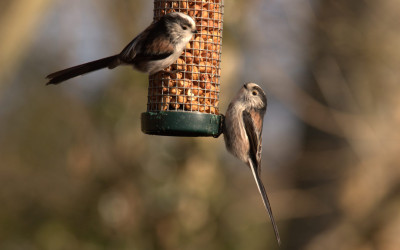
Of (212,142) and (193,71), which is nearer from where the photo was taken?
(193,71)

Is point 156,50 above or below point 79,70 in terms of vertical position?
above

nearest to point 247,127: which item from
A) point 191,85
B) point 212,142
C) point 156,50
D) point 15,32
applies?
point 191,85

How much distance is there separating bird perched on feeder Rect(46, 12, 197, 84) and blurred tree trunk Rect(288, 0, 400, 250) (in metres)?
4.36

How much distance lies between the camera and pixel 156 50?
4453mm

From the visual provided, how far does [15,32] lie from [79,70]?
229cm

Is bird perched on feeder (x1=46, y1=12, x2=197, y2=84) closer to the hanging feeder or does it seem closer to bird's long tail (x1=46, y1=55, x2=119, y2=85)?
bird's long tail (x1=46, y1=55, x2=119, y2=85)

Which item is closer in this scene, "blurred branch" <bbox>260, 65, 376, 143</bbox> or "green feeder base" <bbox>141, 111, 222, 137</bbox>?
"green feeder base" <bbox>141, 111, 222, 137</bbox>

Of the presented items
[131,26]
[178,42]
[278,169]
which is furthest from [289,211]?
[178,42]

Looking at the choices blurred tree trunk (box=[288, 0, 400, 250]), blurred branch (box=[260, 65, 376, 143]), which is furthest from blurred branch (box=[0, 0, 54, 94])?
blurred tree trunk (box=[288, 0, 400, 250])

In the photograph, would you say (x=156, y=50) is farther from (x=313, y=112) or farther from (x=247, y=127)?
(x=313, y=112)

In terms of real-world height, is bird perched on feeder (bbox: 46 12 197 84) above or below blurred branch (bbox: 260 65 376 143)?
above

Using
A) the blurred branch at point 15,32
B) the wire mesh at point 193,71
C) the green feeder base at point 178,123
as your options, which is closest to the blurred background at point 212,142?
the blurred branch at point 15,32

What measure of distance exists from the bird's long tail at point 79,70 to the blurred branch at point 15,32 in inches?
87.5

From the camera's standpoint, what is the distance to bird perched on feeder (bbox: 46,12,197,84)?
4.46 m
